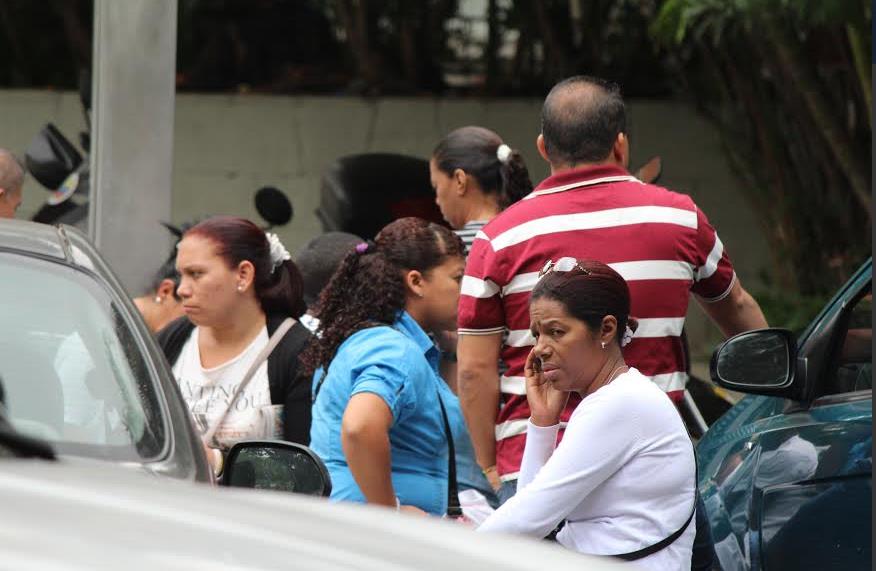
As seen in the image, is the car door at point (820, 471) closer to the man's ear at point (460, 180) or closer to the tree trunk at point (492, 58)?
the man's ear at point (460, 180)

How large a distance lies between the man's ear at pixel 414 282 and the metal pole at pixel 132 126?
2.21 meters

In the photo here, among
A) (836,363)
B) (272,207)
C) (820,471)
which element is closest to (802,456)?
(820,471)

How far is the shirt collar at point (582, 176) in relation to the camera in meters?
4.30

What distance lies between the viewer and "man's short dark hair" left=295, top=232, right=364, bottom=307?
5.77m

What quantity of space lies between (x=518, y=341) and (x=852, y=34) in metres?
4.24

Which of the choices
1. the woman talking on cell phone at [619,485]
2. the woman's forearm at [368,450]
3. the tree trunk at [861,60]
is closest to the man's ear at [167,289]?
the woman's forearm at [368,450]

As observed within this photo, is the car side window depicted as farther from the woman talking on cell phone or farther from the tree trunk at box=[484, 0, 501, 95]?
the tree trunk at box=[484, 0, 501, 95]

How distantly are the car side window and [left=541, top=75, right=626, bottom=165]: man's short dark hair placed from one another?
797 millimetres

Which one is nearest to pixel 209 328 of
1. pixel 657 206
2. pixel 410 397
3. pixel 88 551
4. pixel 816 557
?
pixel 410 397

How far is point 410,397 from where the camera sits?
443 centimetres

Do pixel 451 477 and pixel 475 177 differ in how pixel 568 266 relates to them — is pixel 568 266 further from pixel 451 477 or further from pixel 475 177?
pixel 475 177

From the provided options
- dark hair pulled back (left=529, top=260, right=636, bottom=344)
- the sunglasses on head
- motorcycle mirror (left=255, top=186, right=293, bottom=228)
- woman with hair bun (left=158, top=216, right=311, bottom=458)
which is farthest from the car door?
motorcycle mirror (left=255, top=186, right=293, bottom=228)

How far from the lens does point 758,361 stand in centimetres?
427

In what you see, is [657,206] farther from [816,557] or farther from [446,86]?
[446,86]
